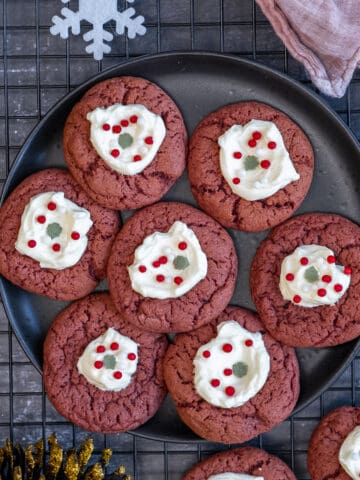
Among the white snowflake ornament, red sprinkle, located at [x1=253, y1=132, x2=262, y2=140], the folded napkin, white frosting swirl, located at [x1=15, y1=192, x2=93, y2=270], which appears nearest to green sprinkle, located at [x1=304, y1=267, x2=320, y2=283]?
red sprinkle, located at [x1=253, y1=132, x2=262, y2=140]

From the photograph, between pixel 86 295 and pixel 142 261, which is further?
pixel 86 295

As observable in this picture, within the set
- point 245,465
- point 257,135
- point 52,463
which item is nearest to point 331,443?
point 245,465

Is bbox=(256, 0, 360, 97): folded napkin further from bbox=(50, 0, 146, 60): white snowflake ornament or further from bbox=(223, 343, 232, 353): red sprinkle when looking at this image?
bbox=(223, 343, 232, 353): red sprinkle

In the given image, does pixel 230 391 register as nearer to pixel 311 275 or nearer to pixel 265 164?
pixel 311 275

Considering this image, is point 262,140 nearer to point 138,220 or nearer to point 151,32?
point 138,220

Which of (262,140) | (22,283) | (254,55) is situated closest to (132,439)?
(22,283)

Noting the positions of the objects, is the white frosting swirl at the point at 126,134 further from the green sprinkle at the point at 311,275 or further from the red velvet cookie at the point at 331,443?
the red velvet cookie at the point at 331,443
